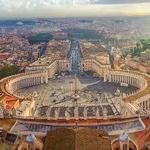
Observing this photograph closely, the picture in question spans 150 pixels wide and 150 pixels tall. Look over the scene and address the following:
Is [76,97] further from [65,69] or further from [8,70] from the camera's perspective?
[65,69]

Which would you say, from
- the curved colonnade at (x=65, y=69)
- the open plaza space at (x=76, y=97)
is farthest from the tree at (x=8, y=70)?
the open plaza space at (x=76, y=97)

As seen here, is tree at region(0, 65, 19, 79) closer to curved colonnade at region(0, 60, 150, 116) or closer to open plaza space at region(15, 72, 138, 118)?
curved colonnade at region(0, 60, 150, 116)

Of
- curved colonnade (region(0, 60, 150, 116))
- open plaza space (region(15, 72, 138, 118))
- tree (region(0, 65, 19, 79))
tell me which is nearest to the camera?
open plaza space (region(15, 72, 138, 118))

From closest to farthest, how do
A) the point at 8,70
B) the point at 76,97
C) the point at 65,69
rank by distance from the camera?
the point at 76,97
the point at 8,70
the point at 65,69

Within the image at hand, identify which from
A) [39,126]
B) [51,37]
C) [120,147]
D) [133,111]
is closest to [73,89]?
[133,111]

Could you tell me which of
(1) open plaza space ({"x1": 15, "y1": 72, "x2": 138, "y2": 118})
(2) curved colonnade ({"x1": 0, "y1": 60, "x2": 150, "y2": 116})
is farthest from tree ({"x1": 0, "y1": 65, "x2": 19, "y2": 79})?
(1) open plaza space ({"x1": 15, "y1": 72, "x2": 138, "y2": 118})

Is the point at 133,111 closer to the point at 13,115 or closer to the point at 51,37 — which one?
the point at 13,115

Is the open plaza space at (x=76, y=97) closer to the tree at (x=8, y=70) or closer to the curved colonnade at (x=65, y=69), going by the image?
the curved colonnade at (x=65, y=69)

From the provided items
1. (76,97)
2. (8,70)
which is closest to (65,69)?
(8,70)
